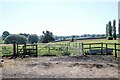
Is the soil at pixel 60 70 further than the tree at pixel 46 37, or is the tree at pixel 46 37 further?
the tree at pixel 46 37

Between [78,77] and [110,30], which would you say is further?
[110,30]

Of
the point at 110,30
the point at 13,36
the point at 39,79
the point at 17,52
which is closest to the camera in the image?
the point at 39,79

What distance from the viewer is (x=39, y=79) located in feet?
38.5

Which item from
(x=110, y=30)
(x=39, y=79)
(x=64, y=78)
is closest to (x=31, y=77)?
(x=39, y=79)

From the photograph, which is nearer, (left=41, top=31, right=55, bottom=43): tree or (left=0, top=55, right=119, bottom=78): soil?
(left=0, top=55, right=119, bottom=78): soil

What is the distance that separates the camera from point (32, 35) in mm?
100500

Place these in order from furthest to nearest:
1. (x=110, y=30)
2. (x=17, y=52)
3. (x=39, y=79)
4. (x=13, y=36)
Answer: (x=110, y=30)
(x=13, y=36)
(x=17, y=52)
(x=39, y=79)

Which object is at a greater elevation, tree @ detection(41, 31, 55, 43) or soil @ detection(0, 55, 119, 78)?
tree @ detection(41, 31, 55, 43)

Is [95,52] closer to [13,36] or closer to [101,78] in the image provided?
[101,78]

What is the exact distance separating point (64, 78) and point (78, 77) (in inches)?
26.7

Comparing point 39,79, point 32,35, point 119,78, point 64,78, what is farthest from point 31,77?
point 32,35

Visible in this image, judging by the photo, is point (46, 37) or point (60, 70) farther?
point (46, 37)

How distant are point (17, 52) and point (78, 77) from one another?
51.5ft

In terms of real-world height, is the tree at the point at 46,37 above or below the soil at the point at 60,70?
above
